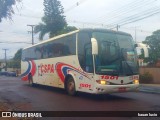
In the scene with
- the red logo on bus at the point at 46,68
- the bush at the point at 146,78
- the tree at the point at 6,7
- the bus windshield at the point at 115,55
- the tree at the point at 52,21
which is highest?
the tree at the point at 52,21

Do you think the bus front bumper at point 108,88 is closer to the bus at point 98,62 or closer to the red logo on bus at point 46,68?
the bus at point 98,62

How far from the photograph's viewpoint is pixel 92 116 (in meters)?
10.7

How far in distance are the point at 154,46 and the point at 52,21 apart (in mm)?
17673

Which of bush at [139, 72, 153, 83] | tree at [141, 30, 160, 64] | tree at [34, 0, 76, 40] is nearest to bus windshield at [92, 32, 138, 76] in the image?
bush at [139, 72, 153, 83]

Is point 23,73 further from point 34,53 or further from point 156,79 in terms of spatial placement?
point 156,79

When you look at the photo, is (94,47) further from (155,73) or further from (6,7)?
(155,73)

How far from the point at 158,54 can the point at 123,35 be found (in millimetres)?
33324

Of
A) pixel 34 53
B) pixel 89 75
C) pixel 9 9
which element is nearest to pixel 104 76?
Result: pixel 89 75

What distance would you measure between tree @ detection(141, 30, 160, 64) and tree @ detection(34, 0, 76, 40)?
14.1 meters

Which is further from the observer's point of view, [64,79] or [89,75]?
[64,79]

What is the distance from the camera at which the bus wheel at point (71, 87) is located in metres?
17.0

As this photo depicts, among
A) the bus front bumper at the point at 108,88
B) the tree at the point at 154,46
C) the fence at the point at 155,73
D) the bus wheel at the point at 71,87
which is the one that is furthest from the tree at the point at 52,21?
the bus front bumper at the point at 108,88

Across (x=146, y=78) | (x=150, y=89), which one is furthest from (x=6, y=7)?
(x=146, y=78)

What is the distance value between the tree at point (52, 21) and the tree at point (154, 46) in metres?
14.1
